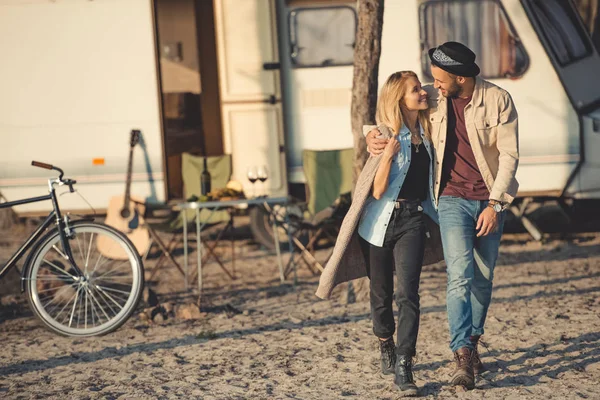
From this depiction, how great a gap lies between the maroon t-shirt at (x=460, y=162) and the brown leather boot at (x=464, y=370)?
738 mm

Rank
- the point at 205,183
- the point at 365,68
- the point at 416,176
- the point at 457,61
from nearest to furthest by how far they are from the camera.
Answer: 1. the point at 457,61
2. the point at 416,176
3. the point at 365,68
4. the point at 205,183

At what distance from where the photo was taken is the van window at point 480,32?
25.5ft

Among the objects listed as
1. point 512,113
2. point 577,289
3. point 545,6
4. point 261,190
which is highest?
point 545,6

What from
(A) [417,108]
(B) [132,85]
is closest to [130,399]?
(A) [417,108]

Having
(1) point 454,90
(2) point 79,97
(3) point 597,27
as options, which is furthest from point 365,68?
(2) point 79,97

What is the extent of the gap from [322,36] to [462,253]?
4.12 meters

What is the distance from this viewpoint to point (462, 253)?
4207mm

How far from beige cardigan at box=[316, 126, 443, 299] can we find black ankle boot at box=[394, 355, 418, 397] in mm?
485

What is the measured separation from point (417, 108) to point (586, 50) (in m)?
4.10

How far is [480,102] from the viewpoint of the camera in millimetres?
4207

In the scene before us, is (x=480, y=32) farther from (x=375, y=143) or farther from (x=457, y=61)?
(x=375, y=143)

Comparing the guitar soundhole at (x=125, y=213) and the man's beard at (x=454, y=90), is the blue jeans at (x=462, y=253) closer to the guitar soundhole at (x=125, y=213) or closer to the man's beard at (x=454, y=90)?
the man's beard at (x=454, y=90)

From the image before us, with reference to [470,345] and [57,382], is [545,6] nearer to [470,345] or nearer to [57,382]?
Result: [470,345]

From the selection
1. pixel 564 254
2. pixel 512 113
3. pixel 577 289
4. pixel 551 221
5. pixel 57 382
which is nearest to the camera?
pixel 512 113
